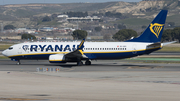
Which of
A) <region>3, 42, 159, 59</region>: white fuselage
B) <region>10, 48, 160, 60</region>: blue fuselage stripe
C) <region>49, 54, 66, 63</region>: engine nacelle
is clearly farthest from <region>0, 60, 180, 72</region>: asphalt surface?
<region>3, 42, 159, 59</region>: white fuselage

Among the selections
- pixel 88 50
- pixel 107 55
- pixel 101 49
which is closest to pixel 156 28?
pixel 107 55

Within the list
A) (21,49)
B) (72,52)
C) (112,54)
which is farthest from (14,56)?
(112,54)

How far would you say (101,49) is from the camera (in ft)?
151

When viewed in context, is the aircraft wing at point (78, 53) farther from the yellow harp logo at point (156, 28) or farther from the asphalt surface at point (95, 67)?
the yellow harp logo at point (156, 28)

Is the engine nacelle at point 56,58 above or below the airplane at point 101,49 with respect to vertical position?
below

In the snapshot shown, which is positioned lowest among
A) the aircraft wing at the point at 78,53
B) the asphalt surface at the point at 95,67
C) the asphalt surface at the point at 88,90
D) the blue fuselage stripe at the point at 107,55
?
the asphalt surface at the point at 95,67

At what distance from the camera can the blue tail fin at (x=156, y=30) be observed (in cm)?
4534

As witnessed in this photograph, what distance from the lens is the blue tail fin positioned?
1785 inches

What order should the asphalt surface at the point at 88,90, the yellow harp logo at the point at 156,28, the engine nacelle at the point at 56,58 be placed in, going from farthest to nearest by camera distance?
the yellow harp logo at the point at 156,28 < the engine nacelle at the point at 56,58 < the asphalt surface at the point at 88,90

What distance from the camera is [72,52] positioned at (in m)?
43.4

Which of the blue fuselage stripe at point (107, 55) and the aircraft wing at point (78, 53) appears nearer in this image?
the aircraft wing at point (78, 53)

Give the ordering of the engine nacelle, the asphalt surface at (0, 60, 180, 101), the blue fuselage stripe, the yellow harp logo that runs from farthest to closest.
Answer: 1. the yellow harp logo
2. the blue fuselage stripe
3. the engine nacelle
4. the asphalt surface at (0, 60, 180, 101)

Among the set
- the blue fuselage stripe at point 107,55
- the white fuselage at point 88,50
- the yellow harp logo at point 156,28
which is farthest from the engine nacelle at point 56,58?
the yellow harp logo at point 156,28

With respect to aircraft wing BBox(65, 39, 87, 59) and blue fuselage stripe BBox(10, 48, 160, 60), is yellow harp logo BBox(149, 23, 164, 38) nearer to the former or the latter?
blue fuselage stripe BBox(10, 48, 160, 60)
